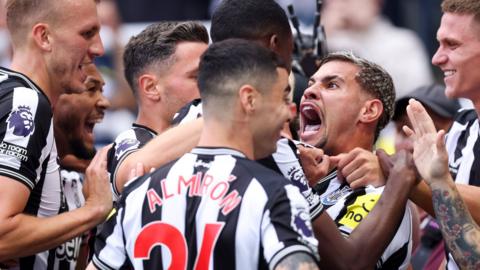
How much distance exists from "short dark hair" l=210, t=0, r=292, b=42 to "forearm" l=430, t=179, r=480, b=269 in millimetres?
1130

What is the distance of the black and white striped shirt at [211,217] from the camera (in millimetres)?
4465

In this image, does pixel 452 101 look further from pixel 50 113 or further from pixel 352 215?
pixel 50 113

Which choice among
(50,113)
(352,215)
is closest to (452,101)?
(352,215)

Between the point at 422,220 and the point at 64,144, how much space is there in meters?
2.79

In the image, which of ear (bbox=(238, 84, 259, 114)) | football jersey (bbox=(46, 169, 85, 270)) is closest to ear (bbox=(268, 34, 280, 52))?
ear (bbox=(238, 84, 259, 114))

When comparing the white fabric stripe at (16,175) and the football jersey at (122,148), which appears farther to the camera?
the football jersey at (122,148)

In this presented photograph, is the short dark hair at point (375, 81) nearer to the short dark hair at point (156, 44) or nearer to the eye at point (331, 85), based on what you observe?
the eye at point (331, 85)

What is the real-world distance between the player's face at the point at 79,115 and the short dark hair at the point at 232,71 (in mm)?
2154

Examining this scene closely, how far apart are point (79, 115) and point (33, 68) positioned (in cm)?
102

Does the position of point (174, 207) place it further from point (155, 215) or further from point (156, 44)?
point (156, 44)

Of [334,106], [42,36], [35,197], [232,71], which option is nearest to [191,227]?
[232,71]

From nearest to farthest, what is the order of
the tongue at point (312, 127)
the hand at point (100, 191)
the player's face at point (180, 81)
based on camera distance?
1. the hand at point (100, 191)
2. the player's face at point (180, 81)
3. the tongue at point (312, 127)

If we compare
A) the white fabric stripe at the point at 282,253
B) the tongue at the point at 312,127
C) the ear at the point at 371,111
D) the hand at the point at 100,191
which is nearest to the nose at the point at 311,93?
the tongue at the point at 312,127

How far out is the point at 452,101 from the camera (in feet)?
26.5
